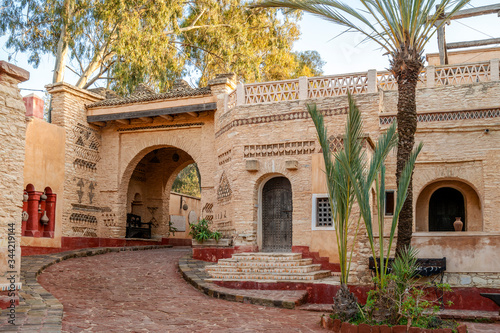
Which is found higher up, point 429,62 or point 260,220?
point 429,62

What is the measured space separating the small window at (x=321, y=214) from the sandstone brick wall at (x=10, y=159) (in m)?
7.79

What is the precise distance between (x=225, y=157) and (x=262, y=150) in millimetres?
1573

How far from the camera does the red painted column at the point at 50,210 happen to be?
17.6m

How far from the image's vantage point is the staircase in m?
12.7

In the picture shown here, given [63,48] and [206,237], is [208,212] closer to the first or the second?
[206,237]

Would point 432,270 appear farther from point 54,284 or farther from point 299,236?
point 54,284

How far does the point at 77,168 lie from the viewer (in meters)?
18.9

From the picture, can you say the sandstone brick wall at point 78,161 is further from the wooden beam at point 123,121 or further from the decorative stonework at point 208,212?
the decorative stonework at point 208,212

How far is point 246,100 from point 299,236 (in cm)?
450

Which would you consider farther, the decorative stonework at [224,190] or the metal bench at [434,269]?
the decorative stonework at [224,190]

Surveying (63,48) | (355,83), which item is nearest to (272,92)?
(355,83)

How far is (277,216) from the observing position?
1655 cm

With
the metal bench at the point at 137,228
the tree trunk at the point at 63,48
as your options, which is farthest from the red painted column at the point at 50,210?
the tree trunk at the point at 63,48

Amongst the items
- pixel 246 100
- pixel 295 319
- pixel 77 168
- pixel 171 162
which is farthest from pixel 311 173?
pixel 171 162
